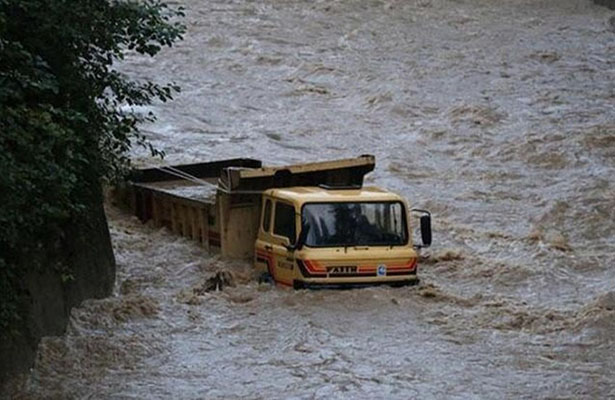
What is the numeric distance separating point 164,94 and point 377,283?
3.91m

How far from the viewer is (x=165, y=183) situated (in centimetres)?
2183

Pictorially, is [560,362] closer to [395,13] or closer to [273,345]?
[273,345]

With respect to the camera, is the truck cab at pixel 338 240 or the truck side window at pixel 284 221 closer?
the truck cab at pixel 338 240

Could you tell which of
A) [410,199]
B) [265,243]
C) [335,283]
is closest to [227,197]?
[265,243]

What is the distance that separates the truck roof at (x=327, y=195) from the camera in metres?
17.6

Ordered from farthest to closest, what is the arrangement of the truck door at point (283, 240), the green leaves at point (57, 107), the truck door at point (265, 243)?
the truck door at point (265, 243)
the truck door at point (283, 240)
the green leaves at point (57, 107)

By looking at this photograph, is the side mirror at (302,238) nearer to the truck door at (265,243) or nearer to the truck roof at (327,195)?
the truck roof at (327,195)

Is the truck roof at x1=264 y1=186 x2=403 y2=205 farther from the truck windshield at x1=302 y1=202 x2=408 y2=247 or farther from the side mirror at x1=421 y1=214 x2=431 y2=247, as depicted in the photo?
the side mirror at x1=421 y1=214 x2=431 y2=247

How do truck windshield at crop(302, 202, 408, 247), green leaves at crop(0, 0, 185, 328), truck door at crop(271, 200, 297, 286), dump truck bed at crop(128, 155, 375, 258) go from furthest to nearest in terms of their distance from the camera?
dump truck bed at crop(128, 155, 375, 258), truck door at crop(271, 200, 297, 286), truck windshield at crop(302, 202, 408, 247), green leaves at crop(0, 0, 185, 328)

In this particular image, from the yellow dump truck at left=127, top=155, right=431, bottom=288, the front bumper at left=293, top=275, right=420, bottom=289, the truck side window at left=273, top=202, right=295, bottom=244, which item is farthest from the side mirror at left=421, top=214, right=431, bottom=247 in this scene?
the truck side window at left=273, top=202, right=295, bottom=244

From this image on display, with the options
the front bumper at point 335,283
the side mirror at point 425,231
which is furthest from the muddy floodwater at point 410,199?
the side mirror at point 425,231

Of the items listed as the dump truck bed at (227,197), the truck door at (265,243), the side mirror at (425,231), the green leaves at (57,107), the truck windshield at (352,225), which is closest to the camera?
the green leaves at (57,107)

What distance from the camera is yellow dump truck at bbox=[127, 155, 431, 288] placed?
1722 cm

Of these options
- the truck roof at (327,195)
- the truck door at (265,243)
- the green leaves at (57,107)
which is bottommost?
the truck door at (265,243)
